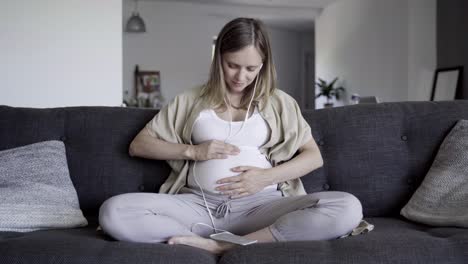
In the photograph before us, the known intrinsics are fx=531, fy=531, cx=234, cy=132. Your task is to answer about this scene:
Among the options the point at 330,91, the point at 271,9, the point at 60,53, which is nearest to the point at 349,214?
the point at 60,53

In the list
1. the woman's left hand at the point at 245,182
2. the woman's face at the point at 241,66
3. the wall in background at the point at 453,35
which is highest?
the wall in background at the point at 453,35

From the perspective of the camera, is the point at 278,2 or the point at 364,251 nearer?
the point at 364,251

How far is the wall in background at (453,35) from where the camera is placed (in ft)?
19.0

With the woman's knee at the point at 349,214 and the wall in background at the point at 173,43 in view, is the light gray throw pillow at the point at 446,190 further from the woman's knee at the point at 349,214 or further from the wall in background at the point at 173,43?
the wall in background at the point at 173,43

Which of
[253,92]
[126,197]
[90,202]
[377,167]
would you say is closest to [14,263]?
[126,197]

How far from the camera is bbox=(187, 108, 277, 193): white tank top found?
1862 mm

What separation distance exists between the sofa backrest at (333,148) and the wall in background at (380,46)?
14.8 feet

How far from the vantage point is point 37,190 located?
183cm

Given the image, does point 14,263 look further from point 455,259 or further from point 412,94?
point 412,94

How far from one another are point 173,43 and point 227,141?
7.00 meters

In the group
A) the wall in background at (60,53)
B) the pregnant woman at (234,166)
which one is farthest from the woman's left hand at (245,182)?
the wall in background at (60,53)

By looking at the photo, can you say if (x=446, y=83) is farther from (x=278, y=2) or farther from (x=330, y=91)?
(x=278, y=2)

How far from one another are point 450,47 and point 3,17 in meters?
4.66

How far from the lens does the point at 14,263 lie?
1371 millimetres
